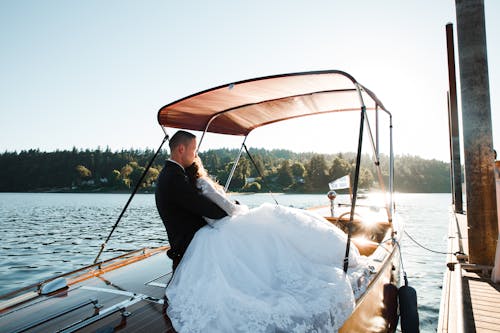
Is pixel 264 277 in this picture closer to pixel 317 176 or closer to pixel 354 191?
pixel 354 191

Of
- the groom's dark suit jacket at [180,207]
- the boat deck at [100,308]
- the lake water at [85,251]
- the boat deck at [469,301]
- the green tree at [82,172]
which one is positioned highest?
the green tree at [82,172]

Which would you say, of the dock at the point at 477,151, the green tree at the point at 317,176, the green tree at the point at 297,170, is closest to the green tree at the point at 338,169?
the green tree at the point at 317,176

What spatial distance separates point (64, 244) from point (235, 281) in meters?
12.5

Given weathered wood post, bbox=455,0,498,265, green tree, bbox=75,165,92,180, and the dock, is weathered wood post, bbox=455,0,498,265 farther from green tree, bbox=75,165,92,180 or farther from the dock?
green tree, bbox=75,165,92,180

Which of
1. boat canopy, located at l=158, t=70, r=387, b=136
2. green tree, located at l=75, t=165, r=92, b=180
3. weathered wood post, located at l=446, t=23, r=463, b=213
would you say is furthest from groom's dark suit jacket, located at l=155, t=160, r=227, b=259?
green tree, located at l=75, t=165, r=92, b=180

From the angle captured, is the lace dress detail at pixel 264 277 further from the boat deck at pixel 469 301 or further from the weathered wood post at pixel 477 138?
the weathered wood post at pixel 477 138

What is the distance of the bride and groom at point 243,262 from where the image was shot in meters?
2.00

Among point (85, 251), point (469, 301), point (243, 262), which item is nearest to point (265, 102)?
point (243, 262)

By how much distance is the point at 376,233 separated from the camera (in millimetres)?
5762

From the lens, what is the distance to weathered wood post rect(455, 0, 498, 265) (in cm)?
461

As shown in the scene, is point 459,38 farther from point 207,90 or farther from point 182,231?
point 182,231

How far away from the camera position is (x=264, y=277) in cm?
236

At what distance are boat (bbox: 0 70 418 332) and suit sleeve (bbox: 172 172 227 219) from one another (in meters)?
0.84

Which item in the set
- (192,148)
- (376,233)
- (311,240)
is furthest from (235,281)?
(376,233)
